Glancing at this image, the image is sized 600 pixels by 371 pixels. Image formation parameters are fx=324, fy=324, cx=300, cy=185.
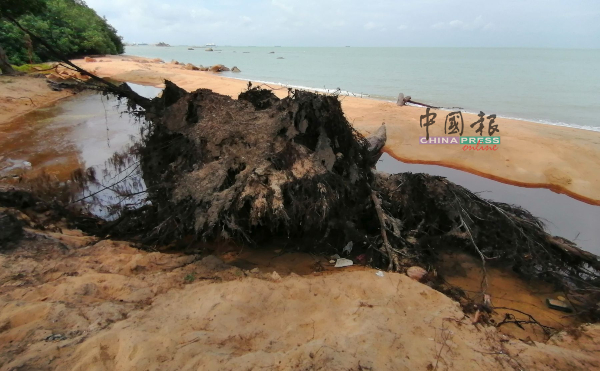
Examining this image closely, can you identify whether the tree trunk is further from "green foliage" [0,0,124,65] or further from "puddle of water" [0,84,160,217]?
"puddle of water" [0,84,160,217]

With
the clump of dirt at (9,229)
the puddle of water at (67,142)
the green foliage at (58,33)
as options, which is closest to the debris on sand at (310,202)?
the clump of dirt at (9,229)

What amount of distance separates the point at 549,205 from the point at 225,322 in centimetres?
732

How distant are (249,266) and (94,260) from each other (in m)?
1.67

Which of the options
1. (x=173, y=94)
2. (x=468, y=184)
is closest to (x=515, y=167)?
(x=468, y=184)

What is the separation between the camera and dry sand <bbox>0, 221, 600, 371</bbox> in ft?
7.07

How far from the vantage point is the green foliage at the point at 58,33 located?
825 inches

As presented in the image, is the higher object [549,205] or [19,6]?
[19,6]

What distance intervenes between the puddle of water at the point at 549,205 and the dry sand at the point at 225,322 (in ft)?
9.81

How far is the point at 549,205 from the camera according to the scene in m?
6.89

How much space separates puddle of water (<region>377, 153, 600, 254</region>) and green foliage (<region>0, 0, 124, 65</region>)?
18.0 metres

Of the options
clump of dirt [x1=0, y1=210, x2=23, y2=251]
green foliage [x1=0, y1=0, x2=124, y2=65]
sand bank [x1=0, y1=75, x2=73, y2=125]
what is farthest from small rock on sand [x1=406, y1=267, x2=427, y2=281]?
green foliage [x1=0, y1=0, x2=124, y2=65]

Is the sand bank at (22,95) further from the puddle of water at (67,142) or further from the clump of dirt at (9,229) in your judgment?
the clump of dirt at (9,229)
